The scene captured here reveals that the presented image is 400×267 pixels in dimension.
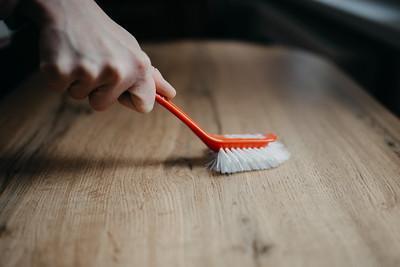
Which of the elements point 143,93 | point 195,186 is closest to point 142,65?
point 143,93

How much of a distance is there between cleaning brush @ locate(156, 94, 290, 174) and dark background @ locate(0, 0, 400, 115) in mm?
501

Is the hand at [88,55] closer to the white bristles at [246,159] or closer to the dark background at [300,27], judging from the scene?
the white bristles at [246,159]

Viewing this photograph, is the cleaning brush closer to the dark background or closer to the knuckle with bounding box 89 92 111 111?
the knuckle with bounding box 89 92 111 111

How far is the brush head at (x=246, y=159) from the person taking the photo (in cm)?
56

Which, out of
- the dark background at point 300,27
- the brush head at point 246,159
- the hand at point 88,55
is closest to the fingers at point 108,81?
the hand at point 88,55

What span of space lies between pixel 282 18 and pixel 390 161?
3.71 feet

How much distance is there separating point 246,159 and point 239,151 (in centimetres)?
2

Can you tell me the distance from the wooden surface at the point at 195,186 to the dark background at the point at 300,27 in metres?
0.31

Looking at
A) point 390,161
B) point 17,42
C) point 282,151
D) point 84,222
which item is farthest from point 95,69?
point 17,42

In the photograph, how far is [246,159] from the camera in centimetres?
56

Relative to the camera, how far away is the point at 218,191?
51 centimetres

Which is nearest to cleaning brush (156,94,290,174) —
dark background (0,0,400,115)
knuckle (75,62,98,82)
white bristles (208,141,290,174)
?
white bristles (208,141,290,174)

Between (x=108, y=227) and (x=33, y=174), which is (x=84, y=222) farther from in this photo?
(x=33, y=174)

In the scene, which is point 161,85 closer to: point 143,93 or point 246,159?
point 143,93
